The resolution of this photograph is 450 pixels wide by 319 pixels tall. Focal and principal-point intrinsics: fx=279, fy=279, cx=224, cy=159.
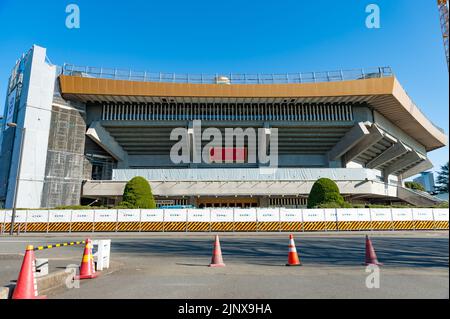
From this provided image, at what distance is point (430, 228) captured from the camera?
21.5m

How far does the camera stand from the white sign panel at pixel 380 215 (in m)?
21.2

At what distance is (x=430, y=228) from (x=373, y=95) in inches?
716

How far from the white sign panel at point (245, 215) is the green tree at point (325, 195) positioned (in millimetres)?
6928

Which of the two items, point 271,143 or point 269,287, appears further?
point 271,143

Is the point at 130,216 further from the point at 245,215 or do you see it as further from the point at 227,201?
the point at 227,201

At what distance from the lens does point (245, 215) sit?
21.0m

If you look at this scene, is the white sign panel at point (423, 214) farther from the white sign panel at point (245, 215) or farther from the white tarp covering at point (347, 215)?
the white sign panel at point (245, 215)

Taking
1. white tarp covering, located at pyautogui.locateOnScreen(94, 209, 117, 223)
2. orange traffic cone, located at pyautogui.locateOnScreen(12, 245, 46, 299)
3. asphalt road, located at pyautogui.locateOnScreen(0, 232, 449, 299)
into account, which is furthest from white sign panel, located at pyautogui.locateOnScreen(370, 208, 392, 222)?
orange traffic cone, located at pyautogui.locateOnScreen(12, 245, 46, 299)

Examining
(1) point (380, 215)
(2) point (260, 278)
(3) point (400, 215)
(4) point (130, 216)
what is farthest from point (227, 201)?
(2) point (260, 278)

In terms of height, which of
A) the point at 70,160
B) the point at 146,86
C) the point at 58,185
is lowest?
the point at 58,185
